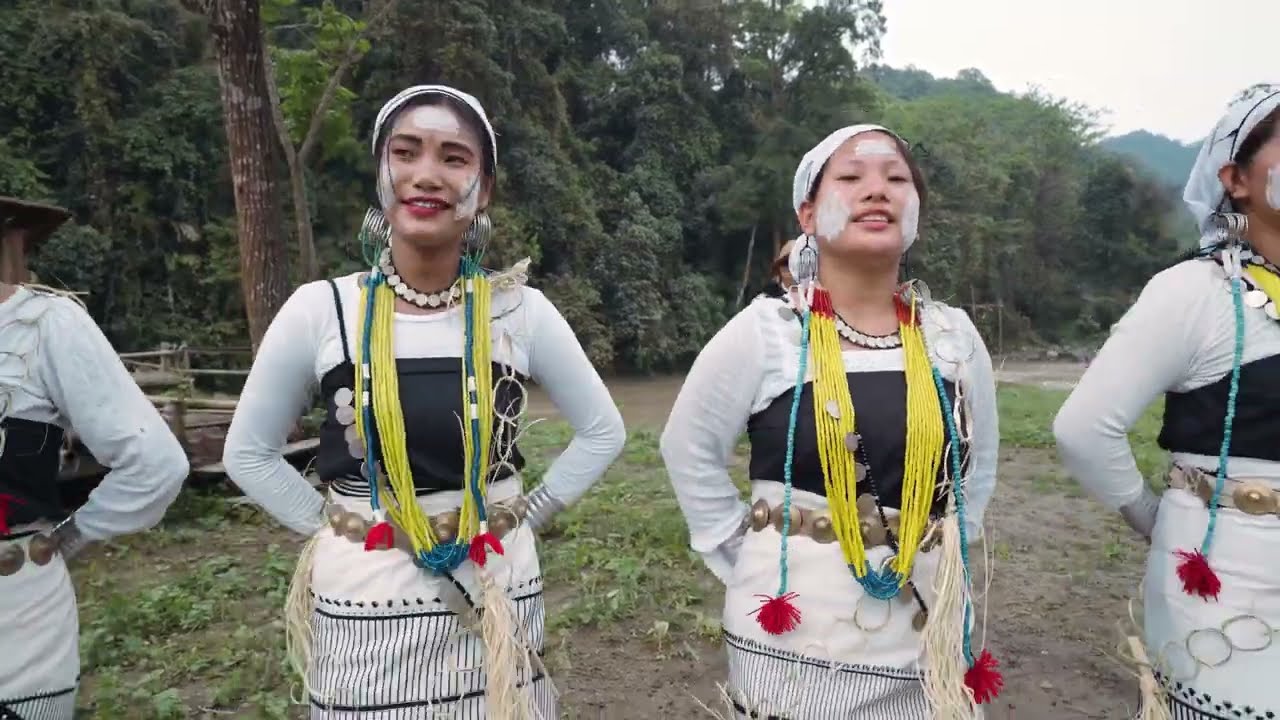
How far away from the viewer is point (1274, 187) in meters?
1.88

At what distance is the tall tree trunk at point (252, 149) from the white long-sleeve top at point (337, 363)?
3.73 m

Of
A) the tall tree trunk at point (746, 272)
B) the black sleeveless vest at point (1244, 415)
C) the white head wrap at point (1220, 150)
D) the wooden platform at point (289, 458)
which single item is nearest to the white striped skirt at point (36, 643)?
the black sleeveless vest at point (1244, 415)

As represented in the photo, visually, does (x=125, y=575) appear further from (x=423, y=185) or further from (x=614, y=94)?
(x=614, y=94)

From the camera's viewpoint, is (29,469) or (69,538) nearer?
(29,469)

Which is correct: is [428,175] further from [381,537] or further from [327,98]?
[327,98]

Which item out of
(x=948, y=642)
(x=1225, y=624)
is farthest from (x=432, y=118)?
(x=1225, y=624)

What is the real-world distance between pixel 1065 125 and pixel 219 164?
40.1m

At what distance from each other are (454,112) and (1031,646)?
3.90 metres

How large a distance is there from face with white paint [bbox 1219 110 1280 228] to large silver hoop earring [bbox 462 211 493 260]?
5.58 feet

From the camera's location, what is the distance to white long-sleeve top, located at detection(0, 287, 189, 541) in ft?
6.19

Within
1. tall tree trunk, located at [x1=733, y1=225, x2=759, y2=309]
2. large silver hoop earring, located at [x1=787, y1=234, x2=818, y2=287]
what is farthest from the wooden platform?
tall tree trunk, located at [x1=733, y1=225, x2=759, y2=309]

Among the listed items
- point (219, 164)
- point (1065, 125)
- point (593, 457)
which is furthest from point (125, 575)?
point (1065, 125)

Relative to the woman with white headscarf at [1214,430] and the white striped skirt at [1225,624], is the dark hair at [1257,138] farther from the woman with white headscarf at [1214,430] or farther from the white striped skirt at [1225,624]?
the white striped skirt at [1225,624]

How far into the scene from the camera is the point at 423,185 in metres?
2.01
